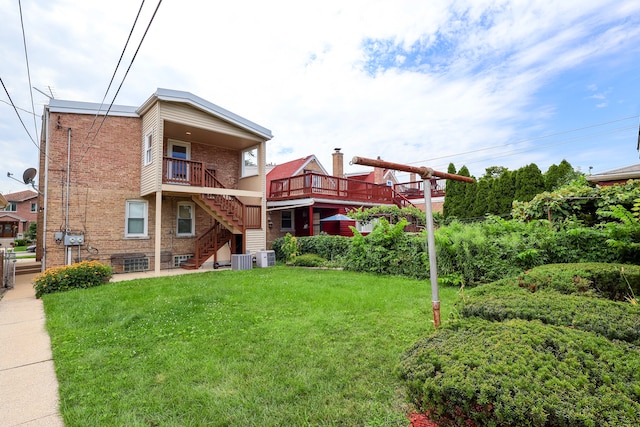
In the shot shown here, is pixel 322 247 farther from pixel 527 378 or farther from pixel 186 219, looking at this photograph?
pixel 527 378

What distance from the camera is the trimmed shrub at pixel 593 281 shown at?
4.09 meters

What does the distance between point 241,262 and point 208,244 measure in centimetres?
255

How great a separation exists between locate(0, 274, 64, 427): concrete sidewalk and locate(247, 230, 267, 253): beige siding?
7.48 metres

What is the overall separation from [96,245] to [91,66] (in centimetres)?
662

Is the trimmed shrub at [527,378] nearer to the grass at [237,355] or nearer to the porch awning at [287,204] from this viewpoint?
the grass at [237,355]

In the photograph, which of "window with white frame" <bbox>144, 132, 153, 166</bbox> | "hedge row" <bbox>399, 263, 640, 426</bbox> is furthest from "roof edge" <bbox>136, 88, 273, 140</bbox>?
"hedge row" <bbox>399, 263, 640, 426</bbox>

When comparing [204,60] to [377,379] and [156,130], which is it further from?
[377,379]

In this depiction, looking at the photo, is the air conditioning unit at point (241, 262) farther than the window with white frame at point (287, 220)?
No

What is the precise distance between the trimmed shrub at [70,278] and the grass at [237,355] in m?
1.14

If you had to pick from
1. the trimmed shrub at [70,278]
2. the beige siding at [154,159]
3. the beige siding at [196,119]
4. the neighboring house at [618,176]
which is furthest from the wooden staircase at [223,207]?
the neighboring house at [618,176]

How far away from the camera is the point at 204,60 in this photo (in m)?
8.32

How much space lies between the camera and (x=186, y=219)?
13898 mm

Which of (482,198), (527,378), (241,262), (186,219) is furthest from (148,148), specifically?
(482,198)

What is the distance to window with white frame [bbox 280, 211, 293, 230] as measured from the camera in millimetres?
18422
